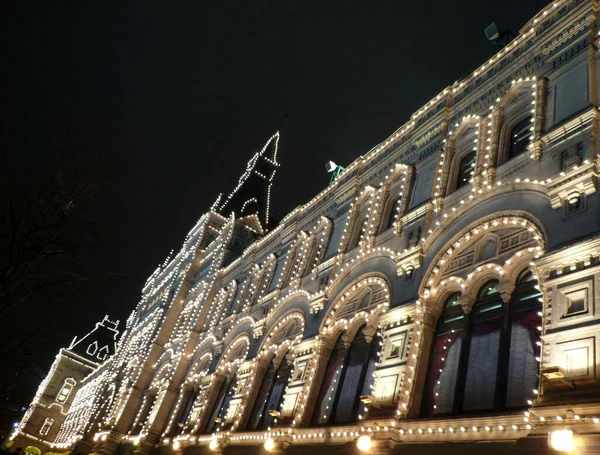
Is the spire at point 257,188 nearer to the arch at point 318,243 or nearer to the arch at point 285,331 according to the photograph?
the arch at point 318,243

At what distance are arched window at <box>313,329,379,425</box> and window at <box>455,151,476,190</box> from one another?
491cm

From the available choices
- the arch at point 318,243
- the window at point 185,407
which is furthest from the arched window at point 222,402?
the arch at point 318,243

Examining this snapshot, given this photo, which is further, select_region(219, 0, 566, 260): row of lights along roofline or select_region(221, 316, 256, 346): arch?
select_region(221, 316, 256, 346): arch

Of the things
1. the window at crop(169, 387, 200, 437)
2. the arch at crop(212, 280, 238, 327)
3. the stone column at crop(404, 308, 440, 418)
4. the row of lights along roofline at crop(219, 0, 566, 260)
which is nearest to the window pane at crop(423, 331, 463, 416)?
the stone column at crop(404, 308, 440, 418)

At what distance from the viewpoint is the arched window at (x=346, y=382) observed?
12672mm

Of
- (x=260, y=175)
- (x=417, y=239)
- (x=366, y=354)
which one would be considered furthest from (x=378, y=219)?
(x=260, y=175)

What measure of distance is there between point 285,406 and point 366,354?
328cm

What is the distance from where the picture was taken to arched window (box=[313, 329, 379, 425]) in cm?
1267

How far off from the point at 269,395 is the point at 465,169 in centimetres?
1005

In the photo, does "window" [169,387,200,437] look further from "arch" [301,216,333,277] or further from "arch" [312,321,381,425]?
"arch" [312,321,381,425]

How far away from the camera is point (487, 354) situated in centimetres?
959

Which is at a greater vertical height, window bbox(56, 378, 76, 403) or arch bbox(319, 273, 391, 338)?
window bbox(56, 378, 76, 403)

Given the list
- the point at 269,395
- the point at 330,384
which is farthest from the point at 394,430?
the point at 269,395

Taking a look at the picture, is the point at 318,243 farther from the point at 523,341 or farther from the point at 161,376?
the point at 161,376
